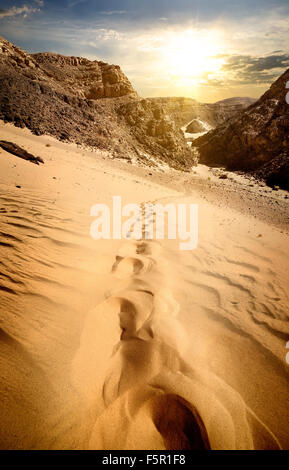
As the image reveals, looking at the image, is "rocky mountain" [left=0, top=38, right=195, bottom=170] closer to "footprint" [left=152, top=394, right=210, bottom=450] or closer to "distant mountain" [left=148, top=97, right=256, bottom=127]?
"footprint" [left=152, top=394, right=210, bottom=450]

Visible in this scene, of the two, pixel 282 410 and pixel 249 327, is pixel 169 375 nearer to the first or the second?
pixel 282 410

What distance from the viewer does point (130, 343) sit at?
211 cm

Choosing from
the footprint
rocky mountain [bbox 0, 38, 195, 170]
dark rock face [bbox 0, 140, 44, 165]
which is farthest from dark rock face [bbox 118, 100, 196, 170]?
Result: the footprint

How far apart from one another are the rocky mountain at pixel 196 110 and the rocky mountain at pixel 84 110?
45381 millimetres

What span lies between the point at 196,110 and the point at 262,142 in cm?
5888

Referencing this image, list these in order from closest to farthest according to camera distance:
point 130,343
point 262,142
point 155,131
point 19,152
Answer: point 130,343 → point 19,152 → point 155,131 → point 262,142

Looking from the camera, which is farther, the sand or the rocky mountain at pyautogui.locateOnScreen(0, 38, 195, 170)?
the rocky mountain at pyautogui.locateOnScreen(0, 38, 195, 170)

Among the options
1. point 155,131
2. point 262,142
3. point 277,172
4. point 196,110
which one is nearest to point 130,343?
point 277,172

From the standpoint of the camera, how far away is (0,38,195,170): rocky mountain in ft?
47.6

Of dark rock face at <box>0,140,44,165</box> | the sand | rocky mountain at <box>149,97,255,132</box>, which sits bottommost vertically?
the sand

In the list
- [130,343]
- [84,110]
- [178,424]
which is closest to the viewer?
[178,424]

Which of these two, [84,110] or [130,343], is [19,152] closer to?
[130,343]

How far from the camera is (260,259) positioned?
4.55 meters

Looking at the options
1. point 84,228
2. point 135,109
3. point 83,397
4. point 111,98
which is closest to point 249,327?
point 83,397
